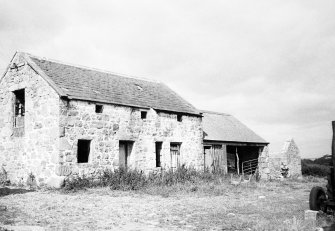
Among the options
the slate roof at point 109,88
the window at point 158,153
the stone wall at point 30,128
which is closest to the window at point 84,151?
the stone wall at point 30,128

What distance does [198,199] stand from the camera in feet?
39.3

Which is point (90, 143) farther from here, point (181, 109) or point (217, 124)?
point (217, 124)

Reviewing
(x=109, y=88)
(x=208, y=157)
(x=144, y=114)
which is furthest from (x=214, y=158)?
(x=109, y=88)

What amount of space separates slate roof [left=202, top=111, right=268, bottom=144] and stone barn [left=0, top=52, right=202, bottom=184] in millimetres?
2901

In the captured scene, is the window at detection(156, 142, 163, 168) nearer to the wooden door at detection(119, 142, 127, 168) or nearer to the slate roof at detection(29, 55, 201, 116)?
the slate roof at detection(29, 55, 201, 116)

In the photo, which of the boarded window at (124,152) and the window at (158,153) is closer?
the boarded window at (124,152)

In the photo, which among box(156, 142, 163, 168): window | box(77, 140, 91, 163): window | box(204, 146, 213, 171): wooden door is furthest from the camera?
box(204, 146, 213, 171): wooden door

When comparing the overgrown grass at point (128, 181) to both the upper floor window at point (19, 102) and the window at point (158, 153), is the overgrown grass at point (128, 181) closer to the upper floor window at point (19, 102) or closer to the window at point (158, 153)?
the window at point (158, 153)

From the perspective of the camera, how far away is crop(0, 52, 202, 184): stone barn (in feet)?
50.3

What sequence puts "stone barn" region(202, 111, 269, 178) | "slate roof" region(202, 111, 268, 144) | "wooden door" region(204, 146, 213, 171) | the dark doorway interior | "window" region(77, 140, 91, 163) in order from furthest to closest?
the dark doorway interior → "slate roof" region(202, 111, 268, 144) → "stone barn" region(202, 111, 269, 178) → "wooden door" region(204, 146, 213, 171) → "window" region(77, 140, 91, 163)

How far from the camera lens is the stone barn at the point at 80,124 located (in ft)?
50.3

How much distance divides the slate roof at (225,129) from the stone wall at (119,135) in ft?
6.82

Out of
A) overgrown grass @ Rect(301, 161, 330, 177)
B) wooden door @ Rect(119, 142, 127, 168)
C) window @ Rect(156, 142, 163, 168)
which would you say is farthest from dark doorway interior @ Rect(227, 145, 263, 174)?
wooden door @ Rect(119, 142, 127, 168)

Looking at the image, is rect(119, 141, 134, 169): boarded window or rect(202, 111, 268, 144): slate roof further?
rect(202, 111, 268, 144): slate roof
